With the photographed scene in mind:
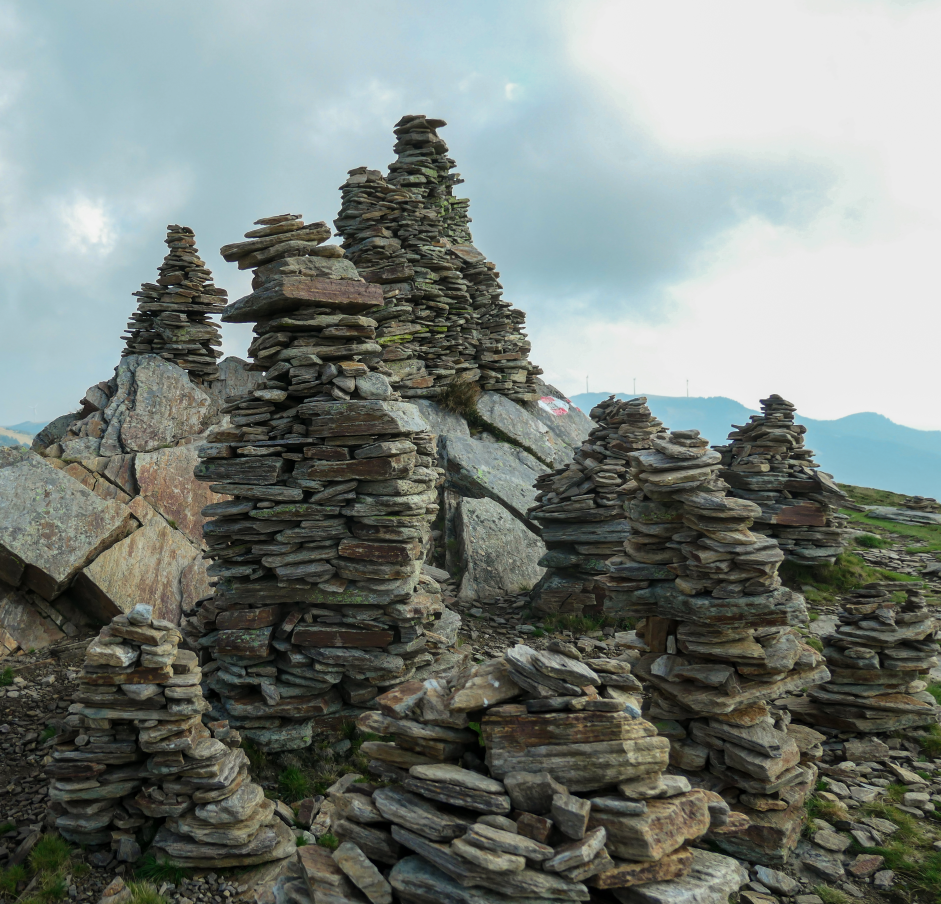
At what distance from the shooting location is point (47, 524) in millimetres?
14023

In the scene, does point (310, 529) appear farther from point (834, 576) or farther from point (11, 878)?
point (834, 576)

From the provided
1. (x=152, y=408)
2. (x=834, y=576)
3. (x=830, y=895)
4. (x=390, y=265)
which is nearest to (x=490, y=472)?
(x=390, y=265)

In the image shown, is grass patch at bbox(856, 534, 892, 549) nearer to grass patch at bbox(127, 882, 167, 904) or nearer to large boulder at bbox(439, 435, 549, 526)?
large boulder at bbox(439, 435, 549, 526)

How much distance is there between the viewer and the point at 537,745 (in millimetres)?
5418

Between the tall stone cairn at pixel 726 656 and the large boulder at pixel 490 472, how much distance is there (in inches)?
425

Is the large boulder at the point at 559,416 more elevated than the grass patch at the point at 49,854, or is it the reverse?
the large boulder at the point at 559,416

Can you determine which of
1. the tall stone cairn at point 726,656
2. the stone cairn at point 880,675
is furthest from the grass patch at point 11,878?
the stone cairn at point 880,675

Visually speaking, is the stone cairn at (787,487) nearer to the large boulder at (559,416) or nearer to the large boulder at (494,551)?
the large boulder at (559,416)

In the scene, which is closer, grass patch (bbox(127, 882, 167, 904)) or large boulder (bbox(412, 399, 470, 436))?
grass patch (bbox(127, 882, 167, 904))

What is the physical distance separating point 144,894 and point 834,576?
64.1 ft

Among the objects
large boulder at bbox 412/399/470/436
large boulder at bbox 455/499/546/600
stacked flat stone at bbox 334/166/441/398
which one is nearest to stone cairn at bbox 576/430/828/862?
large boulder at bbox 455/499/546/600

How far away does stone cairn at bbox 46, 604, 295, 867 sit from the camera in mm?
7668

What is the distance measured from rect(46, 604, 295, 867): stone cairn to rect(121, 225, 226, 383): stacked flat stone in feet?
43.1

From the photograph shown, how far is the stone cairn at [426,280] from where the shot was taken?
2102cm
